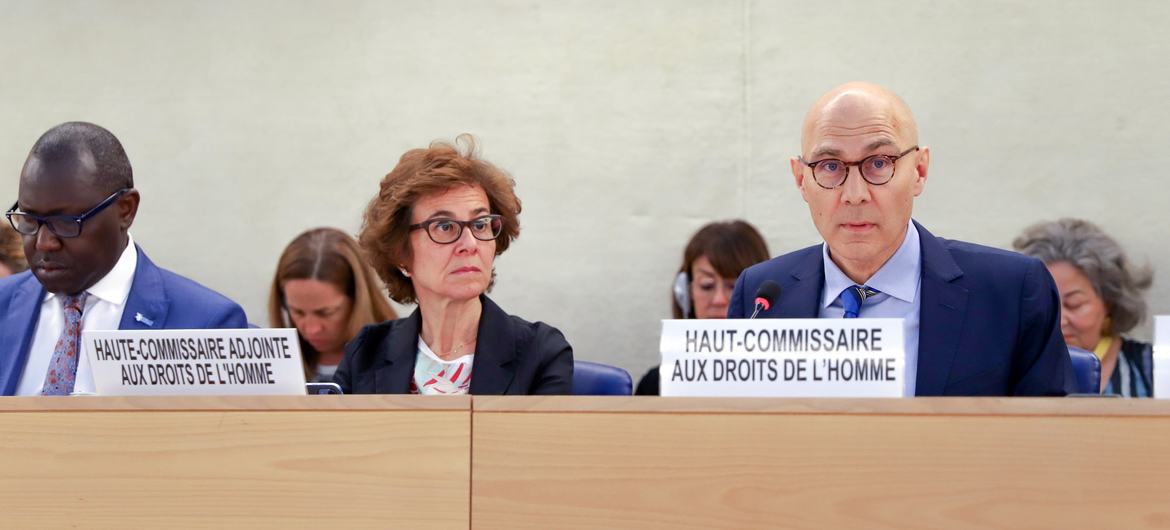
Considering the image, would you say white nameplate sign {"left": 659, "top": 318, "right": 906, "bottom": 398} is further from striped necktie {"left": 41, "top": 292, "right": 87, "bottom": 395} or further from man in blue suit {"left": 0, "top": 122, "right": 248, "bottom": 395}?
striped necktie {"left": 41, "top": 292, "right": 87, "bottom": 395}

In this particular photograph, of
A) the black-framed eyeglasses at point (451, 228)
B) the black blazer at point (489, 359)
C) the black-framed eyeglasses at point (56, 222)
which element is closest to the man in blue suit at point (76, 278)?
the black-framed eyeglasses at point (56, 222)

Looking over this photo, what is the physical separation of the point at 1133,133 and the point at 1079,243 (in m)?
0.48

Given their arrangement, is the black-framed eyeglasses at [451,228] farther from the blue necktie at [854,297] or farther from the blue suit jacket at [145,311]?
the blue necktie at [854,297]

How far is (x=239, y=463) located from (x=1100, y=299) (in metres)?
2.74

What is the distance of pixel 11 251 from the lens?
3.88 m

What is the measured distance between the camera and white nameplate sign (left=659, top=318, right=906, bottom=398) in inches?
63.7

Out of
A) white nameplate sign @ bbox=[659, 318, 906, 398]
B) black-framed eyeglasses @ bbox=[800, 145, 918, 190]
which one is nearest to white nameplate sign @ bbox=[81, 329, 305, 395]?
white nameplate sign @ bbox=[659, 318, 906, 398]

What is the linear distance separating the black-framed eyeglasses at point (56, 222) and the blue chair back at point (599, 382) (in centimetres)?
100

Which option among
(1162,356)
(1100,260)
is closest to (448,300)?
(1162,356)

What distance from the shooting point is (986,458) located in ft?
Answer: 4.97

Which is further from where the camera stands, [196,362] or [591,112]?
[591,112]

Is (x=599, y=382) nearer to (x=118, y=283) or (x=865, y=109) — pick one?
(x=865, y=109)

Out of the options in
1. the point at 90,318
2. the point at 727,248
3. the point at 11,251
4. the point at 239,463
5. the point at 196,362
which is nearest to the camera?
the point at 239,463

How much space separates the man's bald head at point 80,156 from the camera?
239cm
